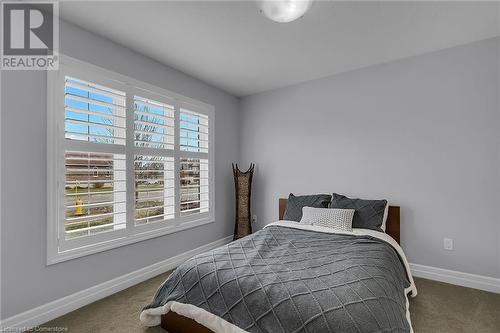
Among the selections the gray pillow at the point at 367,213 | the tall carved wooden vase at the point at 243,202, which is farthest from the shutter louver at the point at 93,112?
the gray pillow at the point at 367,213

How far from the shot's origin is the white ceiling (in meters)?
2.00

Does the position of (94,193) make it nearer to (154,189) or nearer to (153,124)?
(154,189)

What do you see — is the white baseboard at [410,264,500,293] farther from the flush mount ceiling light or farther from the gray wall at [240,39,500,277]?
the flush mount ceiling light

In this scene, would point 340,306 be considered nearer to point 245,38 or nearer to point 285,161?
point 245,38

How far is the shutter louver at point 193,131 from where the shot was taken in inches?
128

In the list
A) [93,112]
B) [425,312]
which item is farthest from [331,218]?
[93,112]

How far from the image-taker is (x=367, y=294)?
52.7 inches

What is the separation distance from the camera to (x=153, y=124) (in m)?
2.82

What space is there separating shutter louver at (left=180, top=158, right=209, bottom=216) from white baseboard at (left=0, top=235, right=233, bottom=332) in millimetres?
659

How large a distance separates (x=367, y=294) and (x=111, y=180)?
7.72ft

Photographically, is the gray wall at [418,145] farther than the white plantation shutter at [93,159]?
Yes

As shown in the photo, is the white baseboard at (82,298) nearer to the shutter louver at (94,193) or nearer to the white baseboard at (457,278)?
the shutter louver at (94,193)
